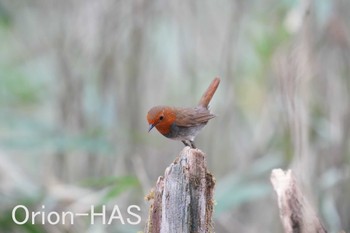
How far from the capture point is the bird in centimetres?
339

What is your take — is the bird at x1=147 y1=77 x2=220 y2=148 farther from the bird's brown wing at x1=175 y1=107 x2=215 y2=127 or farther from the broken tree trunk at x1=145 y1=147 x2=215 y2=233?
the broken tree trunk at x1=145 y1=147 x2=215 y2=233

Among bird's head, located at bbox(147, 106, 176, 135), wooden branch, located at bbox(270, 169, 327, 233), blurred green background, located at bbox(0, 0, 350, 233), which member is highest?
blurred green background, located at bbox(0, 0, 350, 233)

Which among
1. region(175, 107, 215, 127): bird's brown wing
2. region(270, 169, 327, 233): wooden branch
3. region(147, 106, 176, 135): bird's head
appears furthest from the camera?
region(175, 107, 215, 127): bird's brown wing

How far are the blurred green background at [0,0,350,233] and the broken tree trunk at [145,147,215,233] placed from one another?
157 cm

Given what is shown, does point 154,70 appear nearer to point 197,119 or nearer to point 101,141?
point 101,141

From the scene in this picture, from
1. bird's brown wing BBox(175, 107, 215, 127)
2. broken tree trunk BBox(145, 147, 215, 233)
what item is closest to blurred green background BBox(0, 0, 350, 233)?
bird's brown wing BBox(175, 107, 215, 127)

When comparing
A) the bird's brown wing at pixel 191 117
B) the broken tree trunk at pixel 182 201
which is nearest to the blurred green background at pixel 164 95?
the bird's brown wing at pixel 191 117

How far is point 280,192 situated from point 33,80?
420cm

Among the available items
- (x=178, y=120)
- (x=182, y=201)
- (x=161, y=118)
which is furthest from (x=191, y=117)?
(x=182, y=201)

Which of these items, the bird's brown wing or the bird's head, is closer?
the bird's head

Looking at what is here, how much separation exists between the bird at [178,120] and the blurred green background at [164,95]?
0.60m

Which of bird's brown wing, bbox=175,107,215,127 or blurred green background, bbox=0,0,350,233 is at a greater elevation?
blurred green background, bbox=0,0,350,233

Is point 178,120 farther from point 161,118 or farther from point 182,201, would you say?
point 182,201

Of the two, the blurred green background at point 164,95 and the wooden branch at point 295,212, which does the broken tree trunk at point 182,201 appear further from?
the blurred green background at point 164,95
